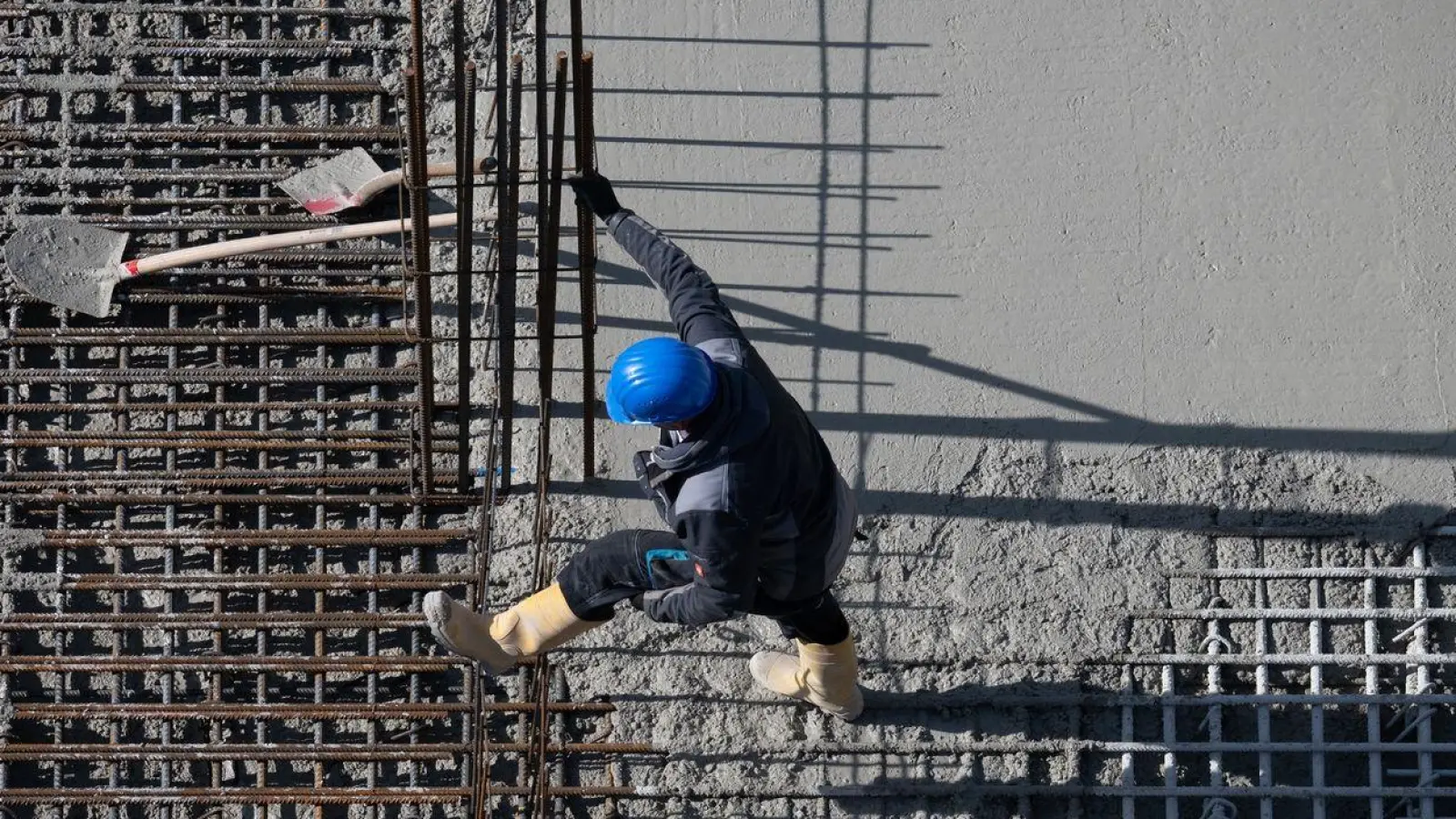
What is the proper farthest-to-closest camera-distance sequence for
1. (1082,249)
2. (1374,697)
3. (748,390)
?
(1082,249), (1374,697), (748,390)

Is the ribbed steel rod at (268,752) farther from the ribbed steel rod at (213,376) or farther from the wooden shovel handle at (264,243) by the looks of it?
the wooden shovel handle at (264,243)

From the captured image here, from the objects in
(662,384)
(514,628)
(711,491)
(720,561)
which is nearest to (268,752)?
(514,628)

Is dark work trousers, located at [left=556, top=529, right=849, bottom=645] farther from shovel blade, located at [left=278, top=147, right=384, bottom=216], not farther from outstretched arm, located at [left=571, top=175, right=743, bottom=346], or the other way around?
shovel blade, located at [left=278, top=147, right=384, bottom=216]

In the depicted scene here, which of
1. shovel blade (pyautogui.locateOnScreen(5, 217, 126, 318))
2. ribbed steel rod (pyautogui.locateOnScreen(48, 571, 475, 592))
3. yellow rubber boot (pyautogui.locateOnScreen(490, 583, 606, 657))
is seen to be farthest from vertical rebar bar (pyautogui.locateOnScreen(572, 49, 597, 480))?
shovel blade (pyautogui.locateOnScreen(5, 217, 126, 318))

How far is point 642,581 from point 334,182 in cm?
245

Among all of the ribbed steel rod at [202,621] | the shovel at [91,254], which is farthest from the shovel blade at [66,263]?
the ribbed steel rod at [202,621]

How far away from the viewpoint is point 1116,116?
7043mm

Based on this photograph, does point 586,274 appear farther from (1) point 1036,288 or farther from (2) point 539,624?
(1) point 1036,288

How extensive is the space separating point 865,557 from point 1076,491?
934mm

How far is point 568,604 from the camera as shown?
575 centimetres

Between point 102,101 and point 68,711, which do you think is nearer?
point 68,711

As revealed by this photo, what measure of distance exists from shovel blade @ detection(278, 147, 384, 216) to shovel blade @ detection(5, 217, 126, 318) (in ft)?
2.56

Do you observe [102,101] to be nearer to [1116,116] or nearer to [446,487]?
[446,487]

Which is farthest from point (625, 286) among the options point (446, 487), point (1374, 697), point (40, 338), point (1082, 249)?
point (1374, 697)
